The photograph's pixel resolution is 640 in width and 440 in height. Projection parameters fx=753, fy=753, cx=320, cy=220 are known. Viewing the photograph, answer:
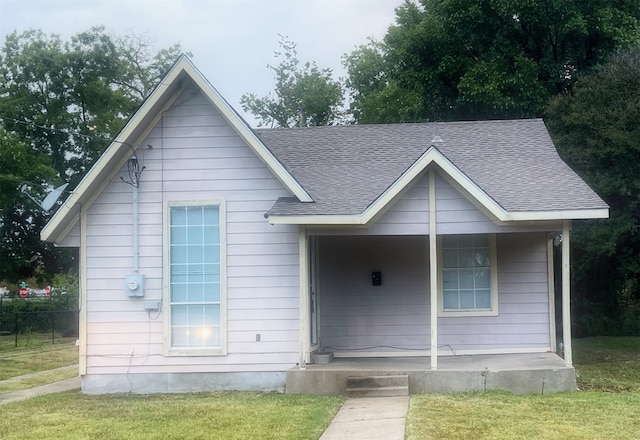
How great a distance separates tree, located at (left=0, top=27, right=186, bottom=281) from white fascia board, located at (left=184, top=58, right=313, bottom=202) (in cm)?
2423

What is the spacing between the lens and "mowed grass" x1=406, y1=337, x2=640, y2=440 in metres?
7.93

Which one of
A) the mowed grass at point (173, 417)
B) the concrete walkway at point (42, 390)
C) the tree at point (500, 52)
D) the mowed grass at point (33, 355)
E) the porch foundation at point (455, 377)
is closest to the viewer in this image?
the mowed grass at point (173, 417)

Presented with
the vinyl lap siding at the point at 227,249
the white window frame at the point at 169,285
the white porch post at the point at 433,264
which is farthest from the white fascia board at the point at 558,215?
the white window frame at the point at 169,285

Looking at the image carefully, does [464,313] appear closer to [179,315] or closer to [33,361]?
[179,315]

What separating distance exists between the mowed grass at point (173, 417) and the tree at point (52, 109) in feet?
81.7

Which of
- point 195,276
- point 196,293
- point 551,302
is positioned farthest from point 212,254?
point 551,302

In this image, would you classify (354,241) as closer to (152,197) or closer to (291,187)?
(291,187)

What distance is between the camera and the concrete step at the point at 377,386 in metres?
10.7

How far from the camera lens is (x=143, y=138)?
475 inches

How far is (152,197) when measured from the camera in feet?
39.5

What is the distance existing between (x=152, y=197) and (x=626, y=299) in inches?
693

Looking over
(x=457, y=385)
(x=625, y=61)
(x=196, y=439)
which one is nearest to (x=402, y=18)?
(x=625, y=61)

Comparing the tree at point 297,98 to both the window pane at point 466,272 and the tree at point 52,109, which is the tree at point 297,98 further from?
the window pane at point 466,272

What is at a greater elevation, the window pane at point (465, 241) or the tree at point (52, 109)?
the tree at point (52, 109)
